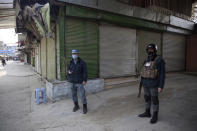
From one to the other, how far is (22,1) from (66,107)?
202 inches

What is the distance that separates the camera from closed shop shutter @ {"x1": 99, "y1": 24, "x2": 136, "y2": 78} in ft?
21.2

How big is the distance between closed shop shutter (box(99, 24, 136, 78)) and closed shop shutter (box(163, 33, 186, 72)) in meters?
3.43

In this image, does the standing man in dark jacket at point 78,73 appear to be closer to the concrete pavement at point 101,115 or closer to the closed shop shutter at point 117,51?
the concrete pavement at point 101,115

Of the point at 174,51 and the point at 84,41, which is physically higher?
the point at 84,41

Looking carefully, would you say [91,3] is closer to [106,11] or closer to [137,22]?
[106,11]

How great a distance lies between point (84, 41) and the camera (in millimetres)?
5770

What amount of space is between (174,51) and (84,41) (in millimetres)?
7829

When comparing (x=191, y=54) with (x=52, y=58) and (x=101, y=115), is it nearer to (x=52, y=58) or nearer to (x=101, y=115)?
(x=101, y=115)

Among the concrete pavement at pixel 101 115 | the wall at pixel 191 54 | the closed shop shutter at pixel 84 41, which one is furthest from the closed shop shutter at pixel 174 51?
the closed shop shutter at pixel 84 41

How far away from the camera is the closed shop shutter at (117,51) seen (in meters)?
6.46

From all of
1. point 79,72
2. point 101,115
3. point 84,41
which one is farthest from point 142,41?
point 101,115

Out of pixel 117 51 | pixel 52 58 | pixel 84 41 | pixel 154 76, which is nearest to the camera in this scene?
pixel 154 76

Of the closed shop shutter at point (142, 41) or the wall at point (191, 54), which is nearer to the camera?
the closed shop shutter at point (142, 41)

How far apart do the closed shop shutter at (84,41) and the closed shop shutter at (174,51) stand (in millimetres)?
5955
